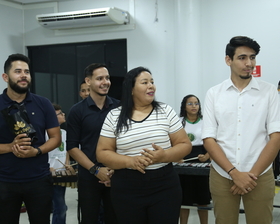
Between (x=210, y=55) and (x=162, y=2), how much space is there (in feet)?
4.21

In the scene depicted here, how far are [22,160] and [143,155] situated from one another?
946 millimetres

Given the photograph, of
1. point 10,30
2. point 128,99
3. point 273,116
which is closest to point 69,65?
point 10,30

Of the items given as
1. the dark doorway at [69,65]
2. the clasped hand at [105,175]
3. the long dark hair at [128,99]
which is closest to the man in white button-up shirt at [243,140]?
the long dark hair at [128,99]

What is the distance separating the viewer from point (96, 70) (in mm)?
3111

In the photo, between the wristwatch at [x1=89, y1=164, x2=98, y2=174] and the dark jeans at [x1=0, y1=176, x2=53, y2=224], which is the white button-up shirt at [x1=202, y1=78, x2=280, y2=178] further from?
the dark jeans at [x1=0, y1=176, x2=53, y2=224]

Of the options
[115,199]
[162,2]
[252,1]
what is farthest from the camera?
[162,2]

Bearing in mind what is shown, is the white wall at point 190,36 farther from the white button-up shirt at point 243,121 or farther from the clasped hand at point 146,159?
the clasped hand at point 146,159

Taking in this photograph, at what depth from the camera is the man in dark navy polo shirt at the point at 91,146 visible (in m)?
2.91

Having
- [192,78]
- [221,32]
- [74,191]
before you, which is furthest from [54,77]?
[221,32]

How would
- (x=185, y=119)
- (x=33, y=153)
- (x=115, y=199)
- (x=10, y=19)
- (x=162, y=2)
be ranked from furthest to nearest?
(x=10, y=19) → (x=162, y=2) → (x=185, y=119) → (x=33, y=153) → (x=115, y=199)

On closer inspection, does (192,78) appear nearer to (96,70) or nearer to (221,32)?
(221,32)

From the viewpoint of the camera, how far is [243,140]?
2438 millimetres

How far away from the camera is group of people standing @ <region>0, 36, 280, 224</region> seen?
2354 millimetres

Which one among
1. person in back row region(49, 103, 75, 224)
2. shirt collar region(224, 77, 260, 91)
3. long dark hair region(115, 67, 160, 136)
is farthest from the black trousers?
person in back row region(49, 103, 75, 224)
